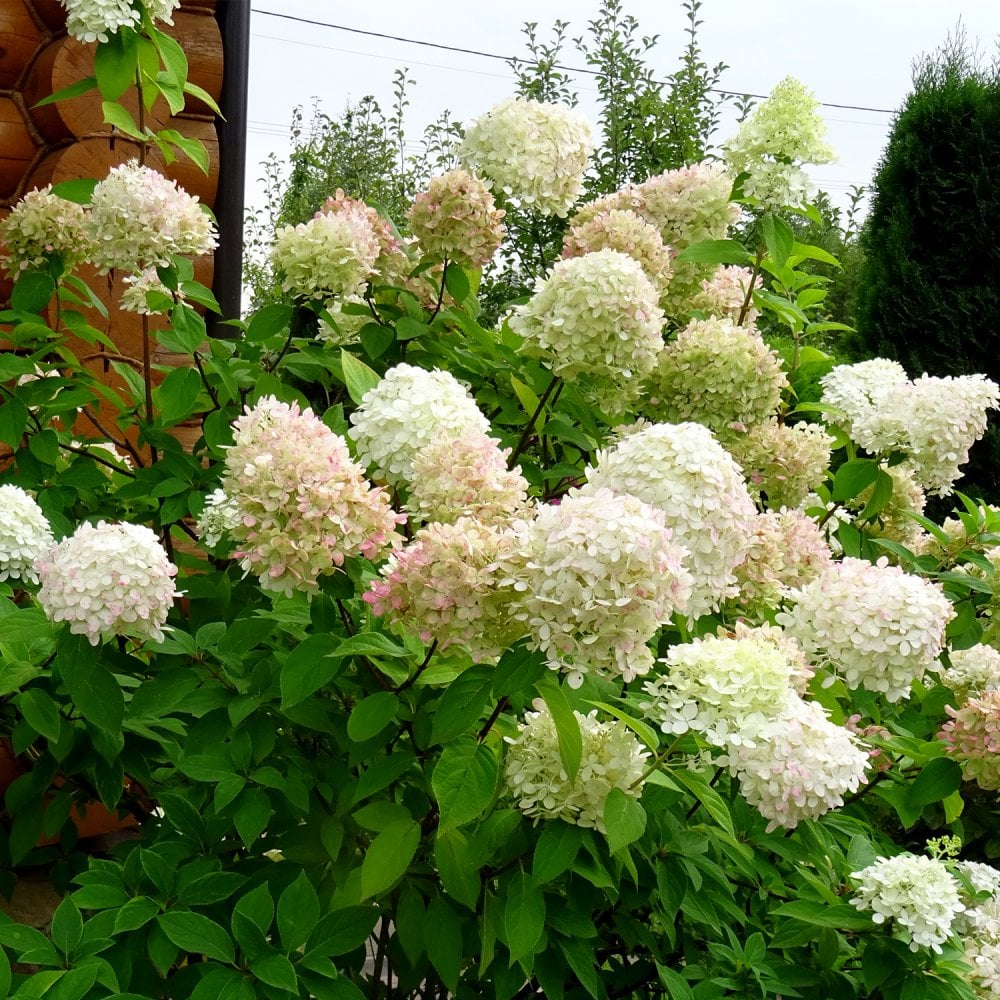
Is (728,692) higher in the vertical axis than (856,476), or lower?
lower

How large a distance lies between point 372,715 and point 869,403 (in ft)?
5.06

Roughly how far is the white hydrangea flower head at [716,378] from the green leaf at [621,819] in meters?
0.90

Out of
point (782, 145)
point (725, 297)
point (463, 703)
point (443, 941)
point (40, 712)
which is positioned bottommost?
point (443, 941)

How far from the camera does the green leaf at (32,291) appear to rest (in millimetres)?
2326

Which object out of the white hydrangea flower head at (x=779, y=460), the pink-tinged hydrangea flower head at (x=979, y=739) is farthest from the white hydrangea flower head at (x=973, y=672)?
the white hydrangea flower head at (x=779, y=460)

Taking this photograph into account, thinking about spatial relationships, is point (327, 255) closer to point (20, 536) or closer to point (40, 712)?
point (20, 536)

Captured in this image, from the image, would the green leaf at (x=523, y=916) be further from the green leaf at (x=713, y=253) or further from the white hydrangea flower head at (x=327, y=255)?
the green leaf at (x=713, y=253)

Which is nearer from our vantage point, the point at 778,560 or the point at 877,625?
the point at 877,625

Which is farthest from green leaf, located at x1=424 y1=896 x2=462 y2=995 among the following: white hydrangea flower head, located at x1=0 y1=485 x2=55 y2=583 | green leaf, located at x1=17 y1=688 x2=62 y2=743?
white hydrangea flower head, located at x1=0 y1=485 x2=55 y2=583

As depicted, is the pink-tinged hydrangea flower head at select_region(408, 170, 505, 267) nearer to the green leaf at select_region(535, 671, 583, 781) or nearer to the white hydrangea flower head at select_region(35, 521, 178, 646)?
the white hydrangea flower head at select_region(35, 521, 178, 646)

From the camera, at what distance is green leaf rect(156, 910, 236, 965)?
133 centimetres

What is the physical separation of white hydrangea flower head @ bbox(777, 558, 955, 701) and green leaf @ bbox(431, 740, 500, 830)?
63 cm

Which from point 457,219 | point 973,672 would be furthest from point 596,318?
point 973,672

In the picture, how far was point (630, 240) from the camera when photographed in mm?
2076
